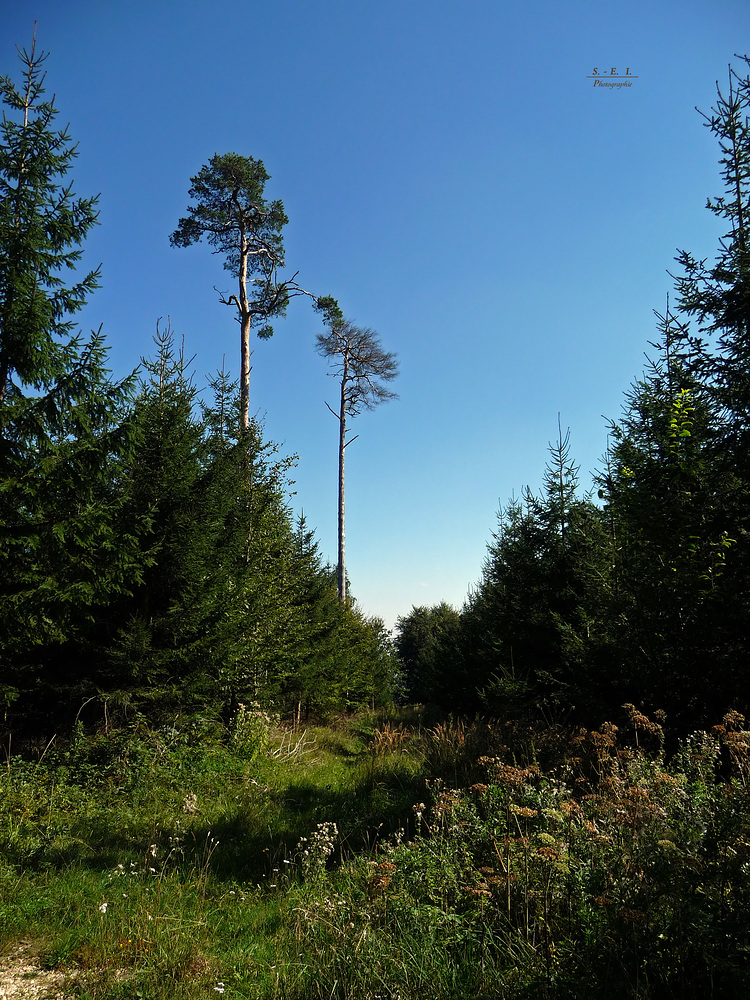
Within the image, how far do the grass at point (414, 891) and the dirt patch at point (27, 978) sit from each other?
0.19 ft

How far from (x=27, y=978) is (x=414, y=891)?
2454 millimetres

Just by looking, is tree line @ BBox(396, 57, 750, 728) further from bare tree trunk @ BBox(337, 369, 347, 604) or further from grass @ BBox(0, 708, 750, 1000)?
bare tree trunk @ BBox(337, 369, 347, 604)

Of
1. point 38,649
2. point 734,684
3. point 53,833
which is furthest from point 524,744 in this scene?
point 38,649

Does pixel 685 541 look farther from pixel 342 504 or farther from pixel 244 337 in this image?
pixel 342 504

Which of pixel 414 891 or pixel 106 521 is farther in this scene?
pixel 106 521

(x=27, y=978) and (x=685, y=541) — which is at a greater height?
(x=685, y=541)

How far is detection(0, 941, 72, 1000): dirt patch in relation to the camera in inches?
121

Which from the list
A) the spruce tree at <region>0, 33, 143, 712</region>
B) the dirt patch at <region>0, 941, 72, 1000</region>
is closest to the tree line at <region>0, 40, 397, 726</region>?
the spruce tree at <region>0, 33, 143, 712</region>

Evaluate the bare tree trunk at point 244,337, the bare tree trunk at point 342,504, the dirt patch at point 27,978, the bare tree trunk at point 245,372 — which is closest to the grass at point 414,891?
the dirt patch at point 27,978

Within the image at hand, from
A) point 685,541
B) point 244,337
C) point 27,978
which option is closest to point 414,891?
point 27,978

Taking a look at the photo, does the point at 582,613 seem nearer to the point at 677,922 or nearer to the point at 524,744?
the point at 524,744

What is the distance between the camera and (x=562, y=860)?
123 inches

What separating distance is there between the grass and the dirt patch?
0.19 feet

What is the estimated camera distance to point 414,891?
362cm
